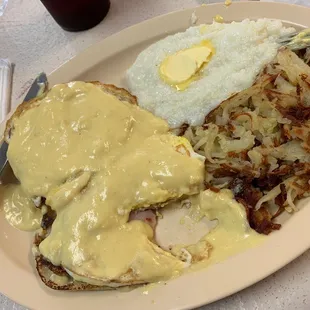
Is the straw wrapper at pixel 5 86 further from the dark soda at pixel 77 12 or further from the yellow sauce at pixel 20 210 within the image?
the yellow sauce at pixel 20 210

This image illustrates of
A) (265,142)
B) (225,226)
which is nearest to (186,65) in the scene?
(265,142)

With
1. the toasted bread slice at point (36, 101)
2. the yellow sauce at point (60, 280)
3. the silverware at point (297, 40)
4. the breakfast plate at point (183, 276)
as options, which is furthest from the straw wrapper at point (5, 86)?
the silverware at point (297, 40)

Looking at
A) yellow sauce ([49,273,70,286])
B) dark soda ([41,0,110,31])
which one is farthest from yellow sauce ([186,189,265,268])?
dark soda ([41,0,110,31])

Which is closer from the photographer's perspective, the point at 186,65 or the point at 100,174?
the point at 100,174

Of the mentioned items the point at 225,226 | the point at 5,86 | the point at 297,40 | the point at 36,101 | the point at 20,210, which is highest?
the point at 36,101

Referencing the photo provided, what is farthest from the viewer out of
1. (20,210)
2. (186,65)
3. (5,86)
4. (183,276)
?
(5,86)

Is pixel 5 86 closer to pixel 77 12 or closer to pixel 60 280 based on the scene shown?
pixel 77 12

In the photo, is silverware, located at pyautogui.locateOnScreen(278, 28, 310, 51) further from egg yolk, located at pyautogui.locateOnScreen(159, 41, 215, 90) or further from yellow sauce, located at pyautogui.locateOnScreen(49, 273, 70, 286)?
yellow sauce, located at pyautogui.locateOnScreen(49, 273, 70, 286)

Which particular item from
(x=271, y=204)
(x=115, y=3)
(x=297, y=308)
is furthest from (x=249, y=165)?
(x=115, y=3)
